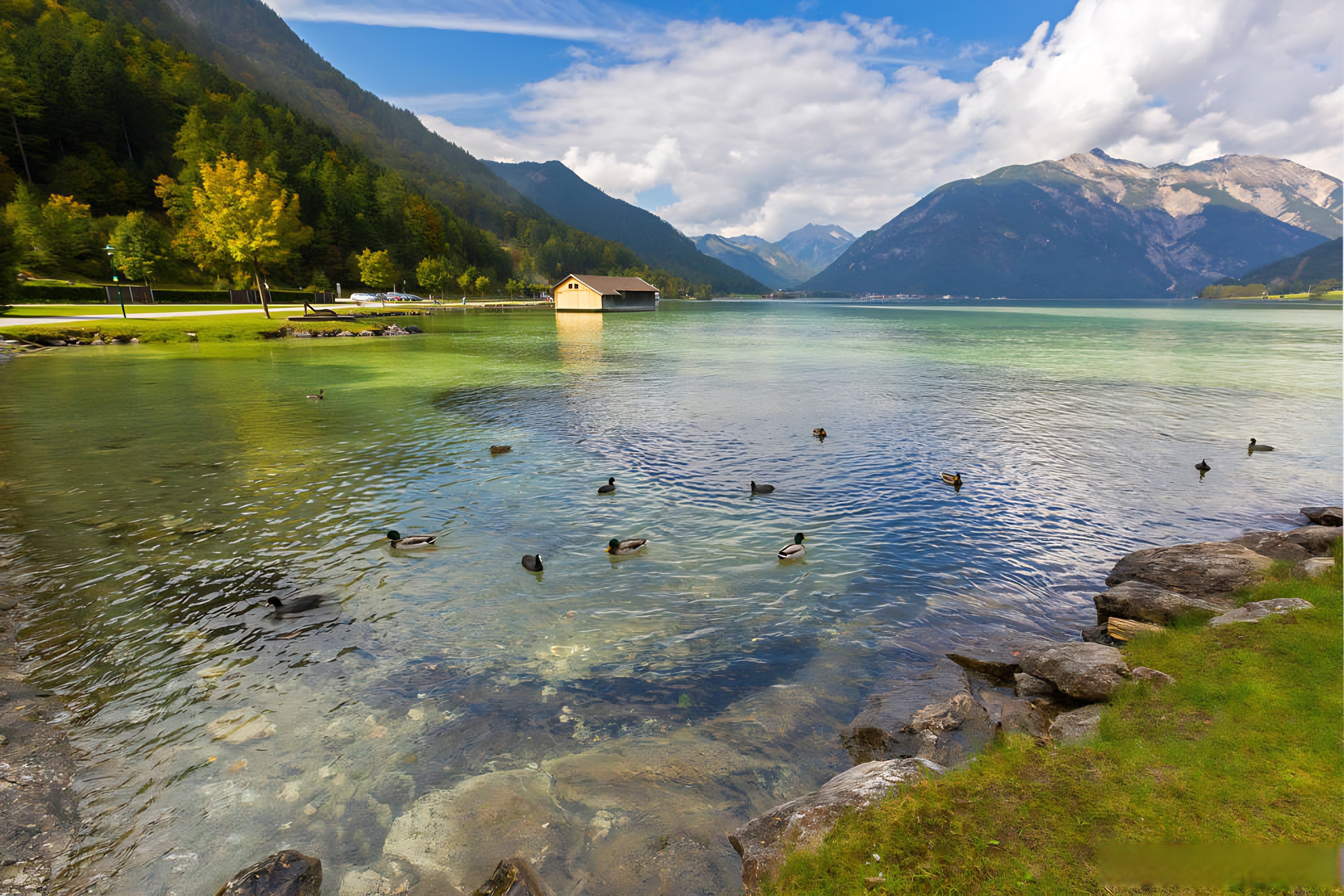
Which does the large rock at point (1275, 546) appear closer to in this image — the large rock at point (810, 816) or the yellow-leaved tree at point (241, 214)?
the large rock at point (810, 816)

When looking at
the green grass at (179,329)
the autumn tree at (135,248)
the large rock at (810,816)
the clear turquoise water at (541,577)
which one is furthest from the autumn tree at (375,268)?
the large rock at (810,816)

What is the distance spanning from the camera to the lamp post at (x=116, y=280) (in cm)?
6919

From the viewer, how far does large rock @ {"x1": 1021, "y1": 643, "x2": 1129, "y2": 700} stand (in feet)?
27.9

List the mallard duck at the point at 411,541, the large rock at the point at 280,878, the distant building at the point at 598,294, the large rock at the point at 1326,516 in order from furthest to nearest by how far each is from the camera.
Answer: the distant building at the point at 598,294, the large rock at the point at 1326,516, the mallard duck at the point at 411,541, the large rock at the point at 280,878

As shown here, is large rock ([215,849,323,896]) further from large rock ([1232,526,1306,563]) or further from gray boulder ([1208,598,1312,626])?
large rock ([1232,526,1306,563])


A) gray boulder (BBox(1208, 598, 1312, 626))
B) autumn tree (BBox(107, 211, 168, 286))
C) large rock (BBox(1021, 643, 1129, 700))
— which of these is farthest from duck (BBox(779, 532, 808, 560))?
autumn tree (BBox(107, 211, 168, 286))

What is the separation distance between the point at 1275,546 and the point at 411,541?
2073 cm

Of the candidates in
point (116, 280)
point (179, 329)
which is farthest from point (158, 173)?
point (179, 329)

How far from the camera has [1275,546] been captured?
13.7 metres

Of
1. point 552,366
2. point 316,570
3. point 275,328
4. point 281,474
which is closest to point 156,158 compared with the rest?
point 275,328

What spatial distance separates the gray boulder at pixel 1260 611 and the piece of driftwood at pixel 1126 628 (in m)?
0.83

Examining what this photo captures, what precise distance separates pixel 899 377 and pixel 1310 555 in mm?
34880

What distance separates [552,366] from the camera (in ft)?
165

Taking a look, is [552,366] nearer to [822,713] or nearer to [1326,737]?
[822,713]
